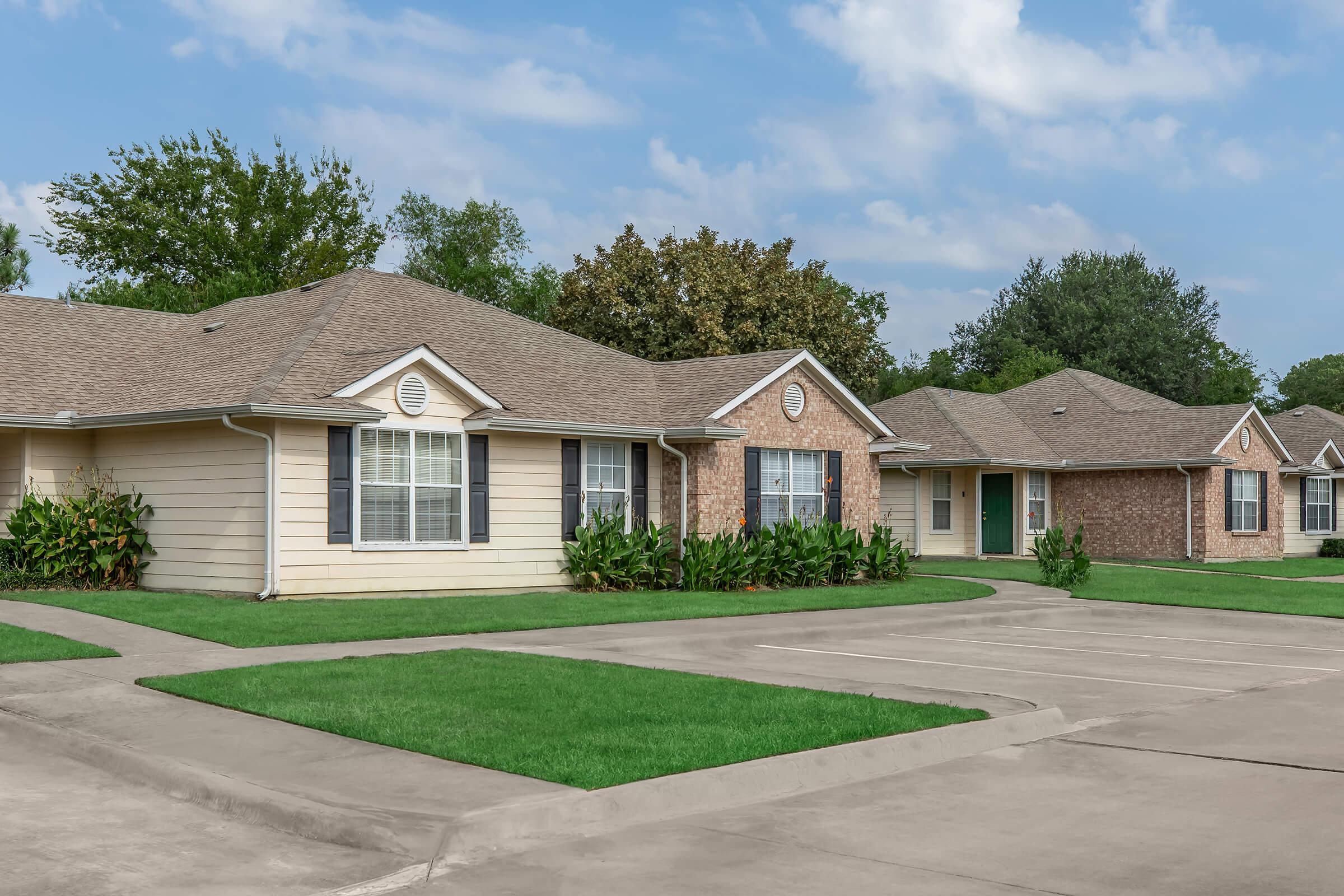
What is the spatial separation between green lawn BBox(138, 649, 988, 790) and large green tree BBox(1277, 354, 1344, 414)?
7022 centimetres

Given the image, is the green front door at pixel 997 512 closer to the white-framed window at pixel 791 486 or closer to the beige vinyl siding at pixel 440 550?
the white-framed window at pixel 791 486

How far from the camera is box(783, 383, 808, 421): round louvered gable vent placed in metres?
24.8

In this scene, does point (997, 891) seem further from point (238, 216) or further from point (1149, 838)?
point (238, 216)

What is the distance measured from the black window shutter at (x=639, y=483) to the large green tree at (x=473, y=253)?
34.1m

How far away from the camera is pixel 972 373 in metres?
68.7

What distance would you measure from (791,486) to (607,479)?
13.3 feet

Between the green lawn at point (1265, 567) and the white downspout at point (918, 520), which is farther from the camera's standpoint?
the white downspout at point (918, 520)

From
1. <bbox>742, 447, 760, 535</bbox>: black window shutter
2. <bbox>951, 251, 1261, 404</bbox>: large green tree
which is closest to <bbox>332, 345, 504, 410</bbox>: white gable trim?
A: <bbox>742, 447, 760, 535</bbox>: black window shutter

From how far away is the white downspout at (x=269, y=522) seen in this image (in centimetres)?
1822

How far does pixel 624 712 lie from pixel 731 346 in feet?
104

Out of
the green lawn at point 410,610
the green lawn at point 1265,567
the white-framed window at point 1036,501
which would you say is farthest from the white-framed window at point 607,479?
the white-framed window at point 1036,501

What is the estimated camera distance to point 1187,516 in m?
34.2

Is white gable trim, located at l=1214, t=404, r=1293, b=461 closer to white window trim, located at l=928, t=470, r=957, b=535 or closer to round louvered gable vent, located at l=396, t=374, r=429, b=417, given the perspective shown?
white window trim, located at l=928, t=470, r=957, b=535

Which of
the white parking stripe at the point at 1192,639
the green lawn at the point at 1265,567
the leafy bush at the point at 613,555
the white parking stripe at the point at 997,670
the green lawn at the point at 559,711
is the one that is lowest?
the green lawn at the point at 1265,567
